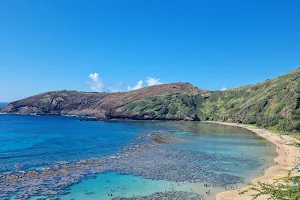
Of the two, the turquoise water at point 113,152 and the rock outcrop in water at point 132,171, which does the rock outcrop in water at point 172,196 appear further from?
the turquoise water at point 113,152

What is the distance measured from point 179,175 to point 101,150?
38.2 metres

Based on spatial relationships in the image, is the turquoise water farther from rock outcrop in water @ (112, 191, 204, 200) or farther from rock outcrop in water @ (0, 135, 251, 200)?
rock outcrop in water @ (0, 135, 251, 200)

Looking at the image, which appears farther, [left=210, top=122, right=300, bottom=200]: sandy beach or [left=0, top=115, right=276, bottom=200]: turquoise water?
[left=0, top=115, right=276, bottom=200]: turquoise water

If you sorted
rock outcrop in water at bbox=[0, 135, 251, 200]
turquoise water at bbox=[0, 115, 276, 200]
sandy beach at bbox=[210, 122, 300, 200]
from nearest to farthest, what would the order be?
1. sandy beach at bbox=[210, 122, 300, 200]
2. rock outcrop in water at bbox=[0, 135, 251, 200]
3. turquoise water at bbox=[0, 115, 276, 200]

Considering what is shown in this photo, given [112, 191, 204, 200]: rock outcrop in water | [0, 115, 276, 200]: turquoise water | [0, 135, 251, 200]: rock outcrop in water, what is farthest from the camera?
[0, 115, 276, 200]: turquoise water

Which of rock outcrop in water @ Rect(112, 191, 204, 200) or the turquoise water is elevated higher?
the turquoise water

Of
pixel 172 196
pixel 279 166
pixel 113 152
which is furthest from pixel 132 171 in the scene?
pixel 279 166

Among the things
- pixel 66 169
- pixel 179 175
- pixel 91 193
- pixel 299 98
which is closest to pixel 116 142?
pixel 66 169

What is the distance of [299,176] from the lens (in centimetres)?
5875

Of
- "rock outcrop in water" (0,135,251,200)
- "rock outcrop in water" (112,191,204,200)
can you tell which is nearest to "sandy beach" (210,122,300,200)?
"rock outcrop in water" (112,191,204,200)

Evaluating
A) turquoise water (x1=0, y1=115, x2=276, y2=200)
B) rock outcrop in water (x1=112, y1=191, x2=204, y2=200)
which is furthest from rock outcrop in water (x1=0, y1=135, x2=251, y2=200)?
turquoise water (x1=0, y1=115, x2=276, y2=200)

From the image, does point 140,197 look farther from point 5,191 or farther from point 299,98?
point 299,98

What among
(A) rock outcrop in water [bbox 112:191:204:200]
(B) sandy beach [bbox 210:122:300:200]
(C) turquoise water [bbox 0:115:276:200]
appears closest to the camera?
(A) rock outcrop in water [bbox 112:191:204:200]

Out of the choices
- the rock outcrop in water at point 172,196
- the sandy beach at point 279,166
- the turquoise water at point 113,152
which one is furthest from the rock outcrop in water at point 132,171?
the sandy beach at point 279,166
